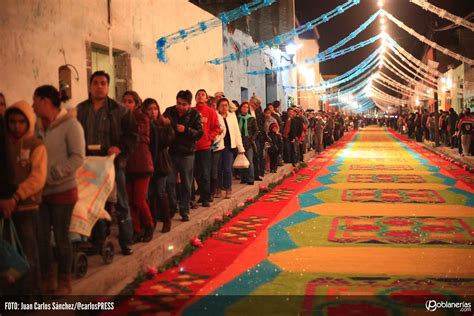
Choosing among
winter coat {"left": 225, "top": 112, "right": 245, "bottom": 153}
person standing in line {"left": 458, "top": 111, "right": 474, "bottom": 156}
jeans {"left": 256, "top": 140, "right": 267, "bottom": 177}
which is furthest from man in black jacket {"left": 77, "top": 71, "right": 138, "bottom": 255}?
person standing in line {"left": 458, "top": 111, "right": 474, "bottom": 156}

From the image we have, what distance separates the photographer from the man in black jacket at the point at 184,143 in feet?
30.1

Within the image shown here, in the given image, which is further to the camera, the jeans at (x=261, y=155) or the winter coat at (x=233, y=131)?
the jeans at (x=261, y=155)

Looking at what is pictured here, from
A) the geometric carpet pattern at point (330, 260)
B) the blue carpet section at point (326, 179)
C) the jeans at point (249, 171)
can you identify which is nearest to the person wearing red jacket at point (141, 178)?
the geometric carpet pattern at point (330, 260)

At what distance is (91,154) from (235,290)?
6.75ft

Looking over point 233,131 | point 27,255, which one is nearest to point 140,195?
point 27,255

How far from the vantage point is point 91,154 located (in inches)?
261

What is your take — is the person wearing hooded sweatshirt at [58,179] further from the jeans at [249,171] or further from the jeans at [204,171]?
the jeans at [249,171]

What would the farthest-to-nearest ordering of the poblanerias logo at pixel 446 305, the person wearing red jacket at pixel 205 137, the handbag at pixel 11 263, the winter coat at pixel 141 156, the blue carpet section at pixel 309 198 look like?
the blue carpet section at pixel 309 198 → the person wearing red jacket at pixel 205 137 → the winter coat at pixel 141 156 → the poblanerias logo at pixel 446 305 → the handbag at pixel 11 263

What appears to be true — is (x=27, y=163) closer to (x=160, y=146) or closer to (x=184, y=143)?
(x=160, y=146)

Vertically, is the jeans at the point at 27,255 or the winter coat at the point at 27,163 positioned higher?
the winter coat at the point at 27,163

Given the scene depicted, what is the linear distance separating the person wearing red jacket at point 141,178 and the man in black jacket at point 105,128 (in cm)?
60

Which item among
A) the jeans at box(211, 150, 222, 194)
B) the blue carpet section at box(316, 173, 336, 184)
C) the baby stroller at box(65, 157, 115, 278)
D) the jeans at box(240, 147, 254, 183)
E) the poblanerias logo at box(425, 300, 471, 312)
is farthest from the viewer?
the blue carpet section at box(316, 173, 336, 184)

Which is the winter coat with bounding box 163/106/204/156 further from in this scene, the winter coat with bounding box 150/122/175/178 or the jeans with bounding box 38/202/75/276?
the jeans with bounding box 38/202/75/276

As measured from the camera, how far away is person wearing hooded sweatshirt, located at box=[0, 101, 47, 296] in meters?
5.11
